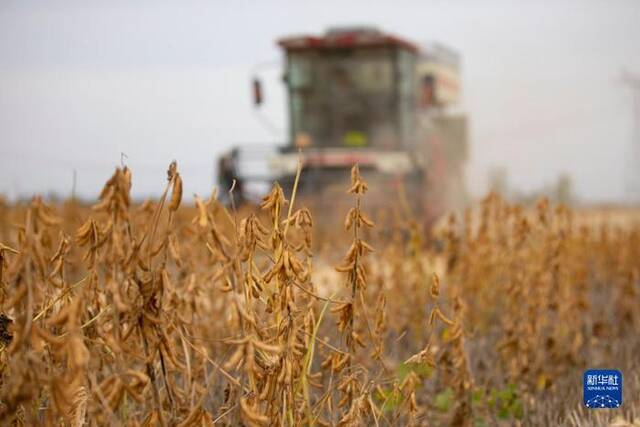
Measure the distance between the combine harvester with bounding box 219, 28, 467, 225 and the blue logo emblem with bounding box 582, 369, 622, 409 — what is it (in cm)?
700

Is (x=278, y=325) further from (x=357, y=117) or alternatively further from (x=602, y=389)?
(x=357, y=117)

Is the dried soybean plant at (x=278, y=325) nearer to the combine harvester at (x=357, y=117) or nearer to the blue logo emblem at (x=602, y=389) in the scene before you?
the blue logo emblem at (x=602, y=389)

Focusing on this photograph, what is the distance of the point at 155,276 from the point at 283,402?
493 mm

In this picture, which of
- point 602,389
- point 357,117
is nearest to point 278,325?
point 602,389

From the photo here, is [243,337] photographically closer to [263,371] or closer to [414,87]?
[263,371]

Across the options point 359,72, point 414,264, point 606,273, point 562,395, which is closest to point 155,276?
point 562,395

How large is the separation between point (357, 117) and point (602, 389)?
8.41 metres

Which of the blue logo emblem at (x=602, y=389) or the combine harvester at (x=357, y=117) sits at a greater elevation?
the combine harvester at (x=357, y=117)

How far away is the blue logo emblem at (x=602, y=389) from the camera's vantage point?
252cm

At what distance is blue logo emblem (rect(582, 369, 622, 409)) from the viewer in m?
2.52

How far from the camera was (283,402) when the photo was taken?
1.92 meters

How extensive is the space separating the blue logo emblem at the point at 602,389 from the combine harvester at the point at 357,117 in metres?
7.00

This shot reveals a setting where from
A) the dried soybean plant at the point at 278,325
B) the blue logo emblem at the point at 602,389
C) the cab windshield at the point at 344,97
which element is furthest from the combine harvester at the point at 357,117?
the blue logo emblem at the point at 602,389

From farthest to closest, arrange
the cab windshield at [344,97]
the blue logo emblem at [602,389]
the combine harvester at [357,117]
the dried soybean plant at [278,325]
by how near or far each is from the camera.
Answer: the cab windshield at [344,97] < the combine harvester at [357,117] < the blue logo emblem at [602,389] < the dried soybean plant at [278,325]
